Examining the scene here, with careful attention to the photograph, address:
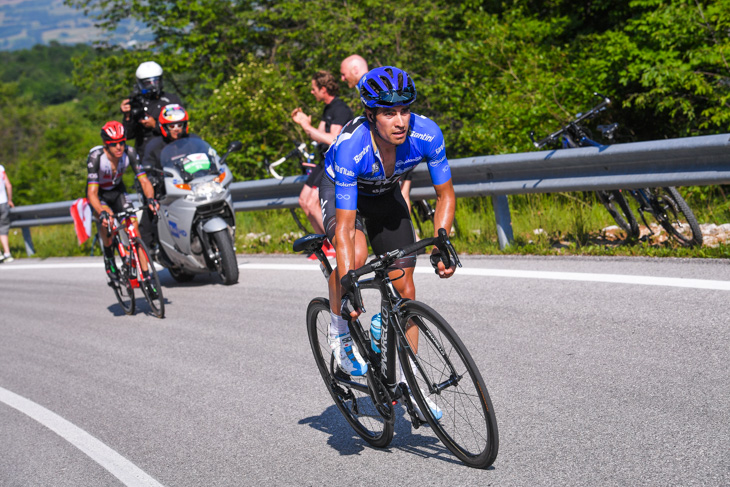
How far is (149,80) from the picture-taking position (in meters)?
10.5

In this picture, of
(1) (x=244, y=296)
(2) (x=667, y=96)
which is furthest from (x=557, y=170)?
(2) (x=667, y=96)

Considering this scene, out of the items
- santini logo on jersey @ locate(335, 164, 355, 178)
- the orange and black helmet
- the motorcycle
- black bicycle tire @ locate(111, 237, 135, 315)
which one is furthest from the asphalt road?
the orange and black helmet

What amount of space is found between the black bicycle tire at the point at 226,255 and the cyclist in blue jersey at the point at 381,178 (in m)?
4.66

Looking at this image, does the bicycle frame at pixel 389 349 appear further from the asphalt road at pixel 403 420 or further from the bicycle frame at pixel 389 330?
the asphalt road at pixel 403 420

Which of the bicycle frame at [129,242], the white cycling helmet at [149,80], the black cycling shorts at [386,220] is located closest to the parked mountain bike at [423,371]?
the black cycling shorts at [386,220]

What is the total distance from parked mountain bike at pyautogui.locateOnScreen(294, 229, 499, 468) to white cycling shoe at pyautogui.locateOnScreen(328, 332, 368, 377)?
0.06 m

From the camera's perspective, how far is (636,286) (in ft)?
21.2

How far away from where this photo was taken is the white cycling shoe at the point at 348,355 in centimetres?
432

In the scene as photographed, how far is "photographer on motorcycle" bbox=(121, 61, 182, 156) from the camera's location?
10.3 metres

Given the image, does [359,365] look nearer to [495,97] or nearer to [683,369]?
[683,369]

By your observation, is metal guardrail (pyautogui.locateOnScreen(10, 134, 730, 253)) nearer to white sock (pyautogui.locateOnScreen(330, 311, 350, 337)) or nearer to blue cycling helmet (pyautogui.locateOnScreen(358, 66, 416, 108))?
blue cycling helmet (pyautogui.locateOnScreen(358, 66, 416, 108))

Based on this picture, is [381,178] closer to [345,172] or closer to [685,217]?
[345,172]

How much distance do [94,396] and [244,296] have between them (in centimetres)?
279

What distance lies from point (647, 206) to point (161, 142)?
5.73 meters
